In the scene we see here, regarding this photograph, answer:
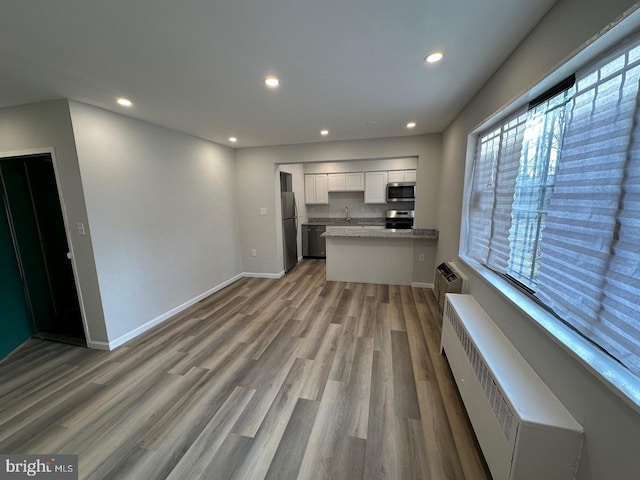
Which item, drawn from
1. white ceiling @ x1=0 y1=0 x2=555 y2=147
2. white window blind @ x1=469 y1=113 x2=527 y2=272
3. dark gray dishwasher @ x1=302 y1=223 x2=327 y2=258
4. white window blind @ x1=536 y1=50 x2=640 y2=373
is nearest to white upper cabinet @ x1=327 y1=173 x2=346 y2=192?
dark gray dishwasher @ x1=302 y1=223 x2=327 y2=258

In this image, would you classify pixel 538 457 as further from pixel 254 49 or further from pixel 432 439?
pixel 254 49

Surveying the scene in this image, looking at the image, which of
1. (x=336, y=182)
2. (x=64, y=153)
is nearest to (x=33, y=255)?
→ (x=64, y=153)

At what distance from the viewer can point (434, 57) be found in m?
1.67

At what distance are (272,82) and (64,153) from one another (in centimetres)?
212

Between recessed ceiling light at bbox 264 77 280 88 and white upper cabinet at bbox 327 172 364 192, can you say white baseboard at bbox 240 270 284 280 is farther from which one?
recessed ceiling light at bbox 264 77 280 88

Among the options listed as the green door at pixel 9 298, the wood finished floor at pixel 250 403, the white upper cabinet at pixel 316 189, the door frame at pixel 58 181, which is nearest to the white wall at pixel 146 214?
the door frame at pixel 58 181

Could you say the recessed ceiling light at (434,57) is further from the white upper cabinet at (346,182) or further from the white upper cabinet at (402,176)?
the white upper cabinet at (346,182)

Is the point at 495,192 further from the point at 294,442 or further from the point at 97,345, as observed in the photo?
the point at 97,345

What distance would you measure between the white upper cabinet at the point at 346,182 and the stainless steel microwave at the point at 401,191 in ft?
2.33

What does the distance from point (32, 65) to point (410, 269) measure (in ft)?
15.6

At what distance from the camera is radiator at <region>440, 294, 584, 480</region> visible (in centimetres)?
98

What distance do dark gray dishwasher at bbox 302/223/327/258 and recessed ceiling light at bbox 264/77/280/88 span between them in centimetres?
430

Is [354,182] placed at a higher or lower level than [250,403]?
higher

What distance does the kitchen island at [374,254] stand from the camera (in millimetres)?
4145
